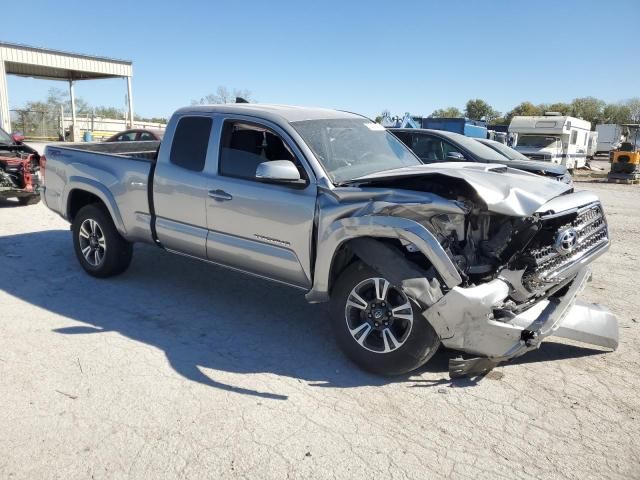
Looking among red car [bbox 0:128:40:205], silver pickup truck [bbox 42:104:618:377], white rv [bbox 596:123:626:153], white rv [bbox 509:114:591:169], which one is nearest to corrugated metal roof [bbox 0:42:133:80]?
red car [bbox 0:128:40:205]

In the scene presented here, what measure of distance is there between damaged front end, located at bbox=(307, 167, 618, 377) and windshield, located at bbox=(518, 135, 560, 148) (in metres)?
21.5

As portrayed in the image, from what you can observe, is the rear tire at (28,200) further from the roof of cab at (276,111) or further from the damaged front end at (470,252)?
the damaged front end at (470,252)

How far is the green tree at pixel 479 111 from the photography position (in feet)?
251

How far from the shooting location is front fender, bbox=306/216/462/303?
130 inches

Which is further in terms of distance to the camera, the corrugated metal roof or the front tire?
the corrugated metal roof

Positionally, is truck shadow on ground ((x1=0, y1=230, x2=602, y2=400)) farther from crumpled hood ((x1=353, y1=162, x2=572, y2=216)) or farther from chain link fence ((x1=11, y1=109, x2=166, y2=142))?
chain link fence ((x1=11, y1=109, x2=166, y2=142))

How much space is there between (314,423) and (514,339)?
1437 mm

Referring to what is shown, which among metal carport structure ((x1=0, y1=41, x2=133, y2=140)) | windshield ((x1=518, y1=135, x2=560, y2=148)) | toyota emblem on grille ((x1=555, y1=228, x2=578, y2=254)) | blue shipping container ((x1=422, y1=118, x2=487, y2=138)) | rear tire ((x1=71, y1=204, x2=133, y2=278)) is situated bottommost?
rear tire ((x1=71, y1=204, x2=133, y2=278))

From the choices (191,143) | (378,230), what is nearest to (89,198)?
(191,143)

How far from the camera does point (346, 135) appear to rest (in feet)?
15.5

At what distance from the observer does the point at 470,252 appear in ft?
11.9

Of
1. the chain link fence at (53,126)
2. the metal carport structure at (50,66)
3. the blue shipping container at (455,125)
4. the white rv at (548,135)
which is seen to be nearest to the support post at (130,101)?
the metal carport structure at (50,66)

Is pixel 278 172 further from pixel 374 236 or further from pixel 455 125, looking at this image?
pixel 455 125

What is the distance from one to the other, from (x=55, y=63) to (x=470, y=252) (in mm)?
30243
